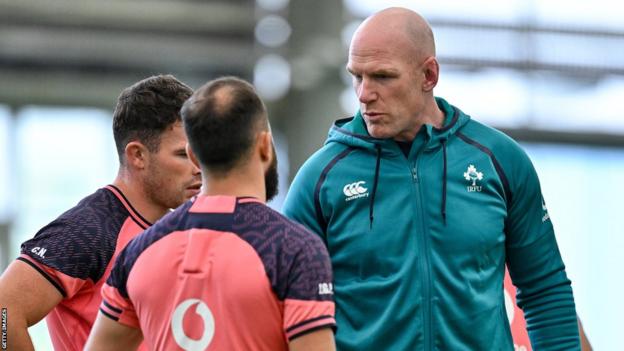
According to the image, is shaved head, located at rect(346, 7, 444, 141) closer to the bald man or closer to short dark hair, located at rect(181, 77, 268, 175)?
the bald man

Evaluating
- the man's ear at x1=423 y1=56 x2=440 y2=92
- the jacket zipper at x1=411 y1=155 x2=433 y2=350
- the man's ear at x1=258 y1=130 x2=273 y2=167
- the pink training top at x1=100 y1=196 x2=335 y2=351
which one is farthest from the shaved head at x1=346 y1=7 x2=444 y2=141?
the pink training top at x1=100 y1=196 x2=335 y2=351

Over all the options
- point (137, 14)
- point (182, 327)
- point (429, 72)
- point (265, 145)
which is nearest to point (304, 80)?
point (137, 14)

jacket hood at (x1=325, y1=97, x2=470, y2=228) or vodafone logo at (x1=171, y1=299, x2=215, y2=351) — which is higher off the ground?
jacket hood at (x1=325, y1=97, x2=470, y2=228)

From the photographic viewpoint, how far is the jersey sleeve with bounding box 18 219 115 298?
12.1 feet

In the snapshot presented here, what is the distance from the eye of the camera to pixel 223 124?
3094 millimetres

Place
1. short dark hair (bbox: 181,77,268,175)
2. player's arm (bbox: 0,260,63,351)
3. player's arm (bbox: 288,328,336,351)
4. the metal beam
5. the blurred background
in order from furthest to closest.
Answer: the blurred background → the metal beam → player's arm (bbox: 0,260,63,351) → short dark hair (bbox: 181,77,268,175) → player's arm (bbox: 288,328,336,351)

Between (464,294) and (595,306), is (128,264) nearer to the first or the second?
(464,294)

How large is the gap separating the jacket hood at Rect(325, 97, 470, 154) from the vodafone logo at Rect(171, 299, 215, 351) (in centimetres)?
100

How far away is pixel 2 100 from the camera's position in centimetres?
1375

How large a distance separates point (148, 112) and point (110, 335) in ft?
3.01

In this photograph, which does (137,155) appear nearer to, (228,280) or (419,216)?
(419,216)

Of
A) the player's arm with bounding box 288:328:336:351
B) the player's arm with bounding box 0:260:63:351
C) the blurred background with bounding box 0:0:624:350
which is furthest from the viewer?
the blurred background with bounding box 0:0:624:350

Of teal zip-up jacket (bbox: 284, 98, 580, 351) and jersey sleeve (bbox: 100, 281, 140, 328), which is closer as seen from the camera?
jersey sleeve (bbox: 100, 281, 140, 328)

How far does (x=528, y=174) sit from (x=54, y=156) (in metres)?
10.7
